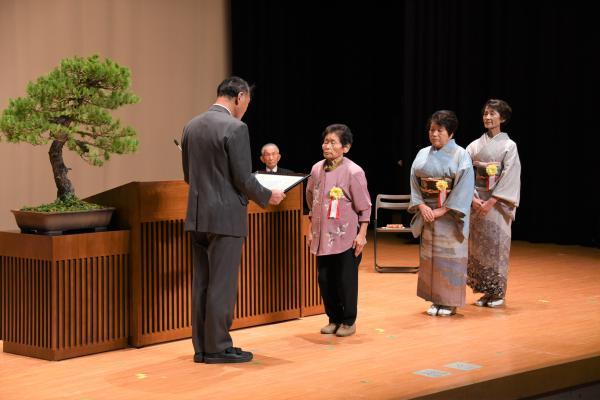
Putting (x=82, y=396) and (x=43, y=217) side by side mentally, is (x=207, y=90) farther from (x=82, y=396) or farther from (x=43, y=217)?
(x=82, y=396)

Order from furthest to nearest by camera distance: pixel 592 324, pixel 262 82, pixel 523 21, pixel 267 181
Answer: pixel 262 82
pixel 523 21
pixel 592 324
pixel 267 181

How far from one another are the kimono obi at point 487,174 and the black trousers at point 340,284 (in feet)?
4.14

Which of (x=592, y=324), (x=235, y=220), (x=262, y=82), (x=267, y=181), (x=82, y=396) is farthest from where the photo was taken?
(x=262, y=82)

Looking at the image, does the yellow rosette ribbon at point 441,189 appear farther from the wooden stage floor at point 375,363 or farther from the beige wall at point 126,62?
the beige wall at point 126,62

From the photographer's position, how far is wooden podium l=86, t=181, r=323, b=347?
5090 millimetres

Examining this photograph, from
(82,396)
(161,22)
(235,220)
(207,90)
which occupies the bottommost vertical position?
(82,396)

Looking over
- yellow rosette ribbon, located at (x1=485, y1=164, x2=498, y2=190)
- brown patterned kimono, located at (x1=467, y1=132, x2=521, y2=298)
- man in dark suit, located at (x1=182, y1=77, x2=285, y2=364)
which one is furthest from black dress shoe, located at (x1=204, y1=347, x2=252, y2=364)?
yellow rosette ribbon, located at (x1=485, y1=164, x2=498, y2=190)

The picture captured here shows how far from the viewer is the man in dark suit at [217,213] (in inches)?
185

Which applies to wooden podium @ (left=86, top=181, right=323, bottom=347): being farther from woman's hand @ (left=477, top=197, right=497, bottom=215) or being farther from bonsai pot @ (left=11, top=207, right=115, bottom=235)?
woman's hand @ (left=477, top=197, right=497, bottom=215)

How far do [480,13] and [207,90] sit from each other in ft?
9.16

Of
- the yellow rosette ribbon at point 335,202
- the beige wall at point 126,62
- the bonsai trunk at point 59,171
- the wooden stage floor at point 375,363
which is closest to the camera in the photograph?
→ the wooden stage floor at point 375,363

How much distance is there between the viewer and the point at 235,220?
4.73 metres

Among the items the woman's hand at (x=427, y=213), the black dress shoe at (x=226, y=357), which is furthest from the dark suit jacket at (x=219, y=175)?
the woman's hand at (x=427, y=213)

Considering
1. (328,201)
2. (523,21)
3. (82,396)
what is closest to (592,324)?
(328,201)
